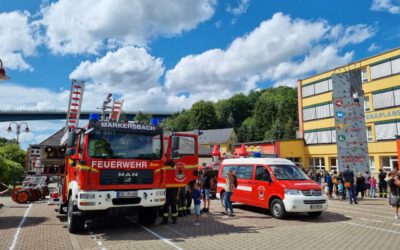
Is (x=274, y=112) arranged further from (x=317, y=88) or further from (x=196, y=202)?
(x=196, y=202)

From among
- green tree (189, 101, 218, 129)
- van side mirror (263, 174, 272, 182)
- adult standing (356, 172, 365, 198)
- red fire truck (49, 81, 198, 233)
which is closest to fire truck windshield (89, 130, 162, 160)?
red fire truck (49, 81, 198, 233)

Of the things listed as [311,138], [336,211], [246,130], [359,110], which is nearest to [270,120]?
[246,130]

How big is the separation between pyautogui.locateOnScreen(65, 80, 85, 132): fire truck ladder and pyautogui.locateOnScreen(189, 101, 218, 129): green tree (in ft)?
247

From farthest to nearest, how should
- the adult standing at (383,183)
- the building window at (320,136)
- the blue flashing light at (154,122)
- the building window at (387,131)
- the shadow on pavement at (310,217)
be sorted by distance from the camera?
the building window at (320,136), the building window at (387,131), the adult standing at (383,183), the shadow on pavement at (310,217), the blue flashing light at (154,122)

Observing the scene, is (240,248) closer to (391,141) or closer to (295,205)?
(295,205)

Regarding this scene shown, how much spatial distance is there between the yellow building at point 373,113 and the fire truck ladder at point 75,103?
91.2ft

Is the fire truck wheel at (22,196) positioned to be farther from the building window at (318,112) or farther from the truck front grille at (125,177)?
the building window at (318,112)

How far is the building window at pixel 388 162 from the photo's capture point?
31.4 metres

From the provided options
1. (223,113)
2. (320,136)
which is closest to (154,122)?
(320,136)

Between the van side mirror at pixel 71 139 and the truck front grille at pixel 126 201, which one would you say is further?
the van side mirror at pixel 71 139

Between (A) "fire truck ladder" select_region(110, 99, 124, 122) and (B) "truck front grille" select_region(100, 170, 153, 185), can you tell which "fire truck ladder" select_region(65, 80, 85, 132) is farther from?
(B) "truck front grille" select_region(100, 170, 153, 185)

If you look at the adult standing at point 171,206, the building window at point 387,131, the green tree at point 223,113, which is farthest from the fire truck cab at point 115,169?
the green tree at point 223,113

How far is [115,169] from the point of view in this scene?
9.40 meters

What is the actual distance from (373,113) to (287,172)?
992 inches
